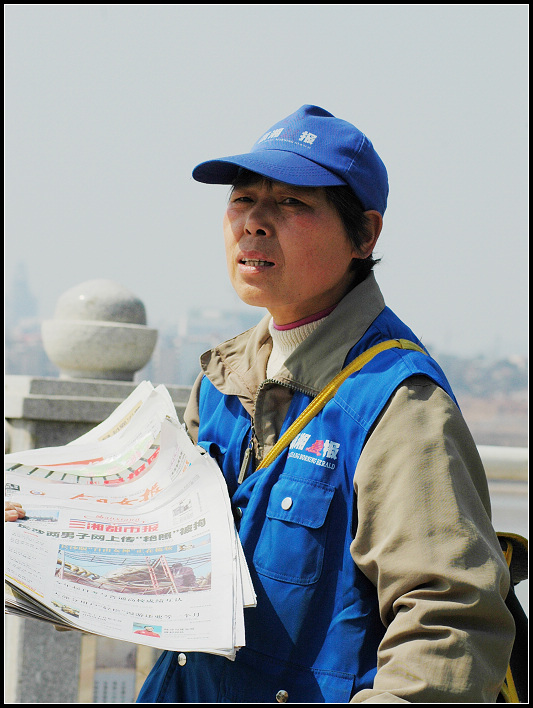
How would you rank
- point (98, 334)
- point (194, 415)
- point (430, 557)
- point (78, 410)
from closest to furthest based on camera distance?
point (430, 557)
point (194, 415)
point (78, 410)
point (98, 334)

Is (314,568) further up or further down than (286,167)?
further down

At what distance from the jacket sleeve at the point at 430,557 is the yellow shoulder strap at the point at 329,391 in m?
0.14

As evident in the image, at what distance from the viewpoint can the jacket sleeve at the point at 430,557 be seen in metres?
1.18

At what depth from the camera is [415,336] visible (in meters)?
1.60

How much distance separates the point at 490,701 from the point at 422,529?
0.30 meters

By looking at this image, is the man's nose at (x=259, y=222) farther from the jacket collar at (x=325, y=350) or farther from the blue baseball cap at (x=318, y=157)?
the jacket collar at (x=325, y=350)

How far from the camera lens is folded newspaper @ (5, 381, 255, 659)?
51.2 inches

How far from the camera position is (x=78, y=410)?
313 cm

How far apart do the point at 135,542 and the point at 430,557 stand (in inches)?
23.6

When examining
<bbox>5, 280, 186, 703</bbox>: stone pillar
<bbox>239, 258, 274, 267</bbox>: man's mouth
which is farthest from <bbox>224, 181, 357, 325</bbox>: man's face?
<bbox>5, 280, 186, 703</bbox>: stone pillar

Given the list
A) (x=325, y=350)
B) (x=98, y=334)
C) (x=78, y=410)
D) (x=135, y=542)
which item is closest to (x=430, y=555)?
(x=325, y=350)

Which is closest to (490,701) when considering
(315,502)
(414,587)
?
(414,587)

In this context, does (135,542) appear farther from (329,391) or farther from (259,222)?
(259,222)

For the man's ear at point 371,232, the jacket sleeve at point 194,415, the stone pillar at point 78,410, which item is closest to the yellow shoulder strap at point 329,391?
the man's ear at point 371,232
